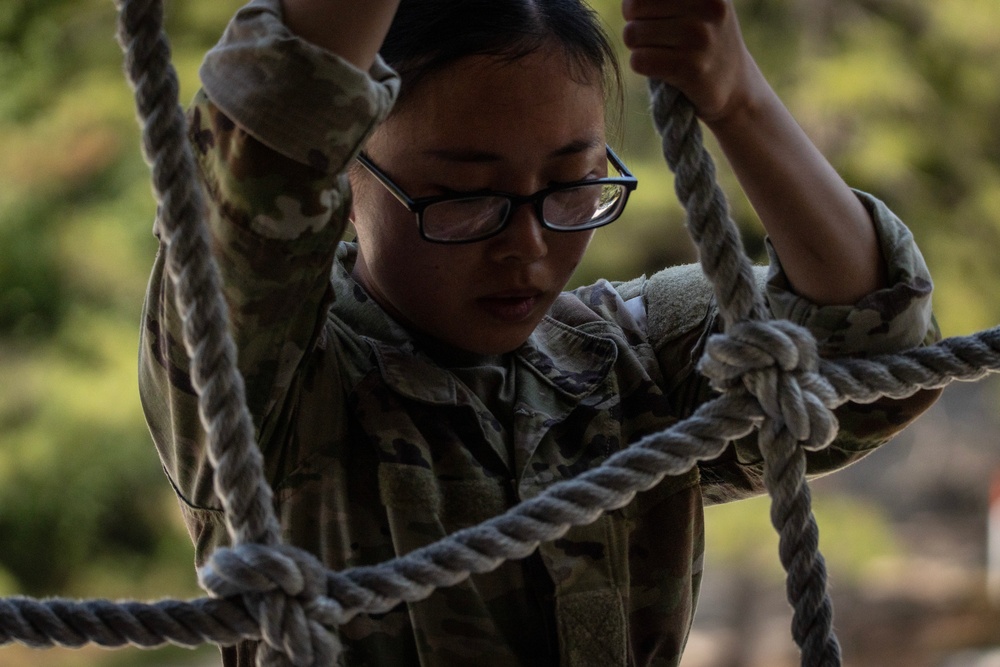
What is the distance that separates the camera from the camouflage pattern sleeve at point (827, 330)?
0.71 m

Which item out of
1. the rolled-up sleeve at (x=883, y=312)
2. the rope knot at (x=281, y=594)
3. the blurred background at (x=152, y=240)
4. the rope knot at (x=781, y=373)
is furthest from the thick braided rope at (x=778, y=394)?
the blurred background at (x=152, y=240)

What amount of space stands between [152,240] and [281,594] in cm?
202

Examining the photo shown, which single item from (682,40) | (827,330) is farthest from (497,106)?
(827,330)

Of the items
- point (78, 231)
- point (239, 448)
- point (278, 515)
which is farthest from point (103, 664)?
point (239, 448)

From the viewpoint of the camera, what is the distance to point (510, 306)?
0.74 meters

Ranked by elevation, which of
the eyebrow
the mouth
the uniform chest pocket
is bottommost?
the uniform chest pocket

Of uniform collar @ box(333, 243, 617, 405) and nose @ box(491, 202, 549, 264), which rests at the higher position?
nose @ box(491, 202, 549, 264)

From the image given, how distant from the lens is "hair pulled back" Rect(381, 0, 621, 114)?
0.74 meters

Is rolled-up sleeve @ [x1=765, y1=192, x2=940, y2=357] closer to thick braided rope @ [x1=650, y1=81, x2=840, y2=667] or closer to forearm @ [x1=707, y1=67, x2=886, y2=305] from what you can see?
forearm @ [x1=707, y1=67, x2=886, y2=305]

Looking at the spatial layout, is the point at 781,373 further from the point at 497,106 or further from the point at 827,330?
the point at 497,106

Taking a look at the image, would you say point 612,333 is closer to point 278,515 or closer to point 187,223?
point 278,515

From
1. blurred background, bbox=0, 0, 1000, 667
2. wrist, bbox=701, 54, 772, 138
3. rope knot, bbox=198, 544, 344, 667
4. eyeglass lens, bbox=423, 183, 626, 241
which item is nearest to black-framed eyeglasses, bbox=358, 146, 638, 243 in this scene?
eyeglass lens, bbox=423, 183, 626, 241

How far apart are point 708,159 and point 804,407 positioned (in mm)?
140

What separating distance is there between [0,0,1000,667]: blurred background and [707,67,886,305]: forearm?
178 centimetres
